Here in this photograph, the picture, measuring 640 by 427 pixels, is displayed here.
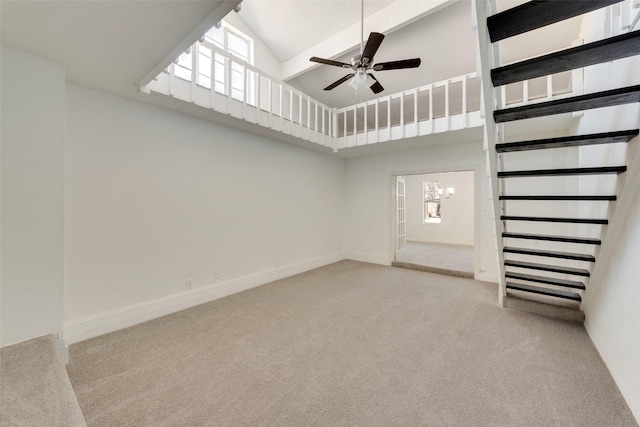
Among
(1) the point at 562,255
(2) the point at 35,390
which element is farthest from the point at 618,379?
(2) the point at 35,390

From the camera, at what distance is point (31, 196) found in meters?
1.93

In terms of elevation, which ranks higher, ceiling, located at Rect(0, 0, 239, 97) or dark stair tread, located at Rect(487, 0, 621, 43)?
ceiling, located at Rect(0, 0, 239, 97)

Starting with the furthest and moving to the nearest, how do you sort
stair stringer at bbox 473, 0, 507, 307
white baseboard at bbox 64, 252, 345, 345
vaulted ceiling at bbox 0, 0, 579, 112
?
white baseboard at bbox 64, 252, 345, 345
vaulted ceiling at bbox 0, 0, 579, 112
stair stringer at bbox 473, 0, 507, 307

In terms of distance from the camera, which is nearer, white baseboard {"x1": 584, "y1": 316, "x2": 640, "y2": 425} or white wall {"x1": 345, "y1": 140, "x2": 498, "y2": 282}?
white baseboard {"x1": 584, "y1": 316, "x2": 640, "y2": 425}

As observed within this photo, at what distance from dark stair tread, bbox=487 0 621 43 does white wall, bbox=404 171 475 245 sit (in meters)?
7.49

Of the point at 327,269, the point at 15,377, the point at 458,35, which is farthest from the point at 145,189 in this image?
the point at 458,35

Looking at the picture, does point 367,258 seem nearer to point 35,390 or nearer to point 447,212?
point 447,212

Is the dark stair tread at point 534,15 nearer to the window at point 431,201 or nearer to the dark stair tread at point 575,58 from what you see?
the dark stair tread at point 575,58

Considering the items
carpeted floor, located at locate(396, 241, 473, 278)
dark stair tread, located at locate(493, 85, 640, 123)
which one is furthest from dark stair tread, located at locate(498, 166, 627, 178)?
carpeted floor, located at locate(396, 241, 473, 278)

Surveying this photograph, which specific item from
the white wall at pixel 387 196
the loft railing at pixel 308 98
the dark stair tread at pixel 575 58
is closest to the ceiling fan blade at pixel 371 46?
the loft railing at pixel 308 98

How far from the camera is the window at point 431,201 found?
8.70 metres

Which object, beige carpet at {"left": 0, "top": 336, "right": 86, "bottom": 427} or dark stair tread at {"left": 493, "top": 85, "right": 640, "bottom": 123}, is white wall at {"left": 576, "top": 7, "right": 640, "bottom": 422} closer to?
dark stair tread at {"left": 493, "top": 85, "right": 640, "bottom": 123}

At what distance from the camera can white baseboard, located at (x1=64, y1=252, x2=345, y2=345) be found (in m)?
2.46

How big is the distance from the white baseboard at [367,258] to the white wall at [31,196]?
4.87 metres
